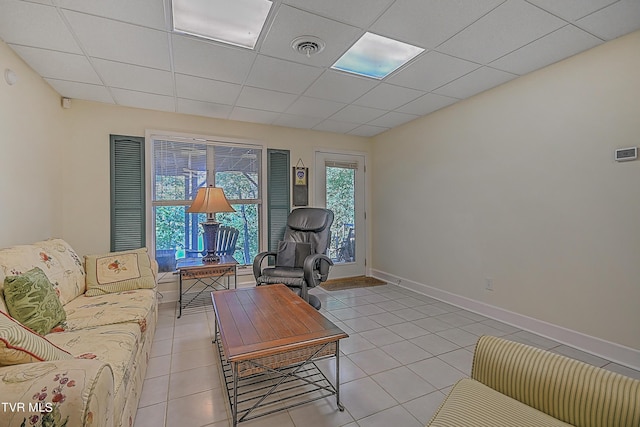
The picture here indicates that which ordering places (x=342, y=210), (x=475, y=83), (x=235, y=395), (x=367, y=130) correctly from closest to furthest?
(x=235, y=395) < (x=475, y=83) < (x=367, y=130) < (x=342, y=210)

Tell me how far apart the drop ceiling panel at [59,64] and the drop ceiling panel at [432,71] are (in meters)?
2.72

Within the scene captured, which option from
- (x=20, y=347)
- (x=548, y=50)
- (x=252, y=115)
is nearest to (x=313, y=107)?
(x=252, y=115)

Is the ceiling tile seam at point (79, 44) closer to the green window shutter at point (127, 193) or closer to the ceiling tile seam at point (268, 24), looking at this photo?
the green window shutter at point (127, 193)

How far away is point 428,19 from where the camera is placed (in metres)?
1.92

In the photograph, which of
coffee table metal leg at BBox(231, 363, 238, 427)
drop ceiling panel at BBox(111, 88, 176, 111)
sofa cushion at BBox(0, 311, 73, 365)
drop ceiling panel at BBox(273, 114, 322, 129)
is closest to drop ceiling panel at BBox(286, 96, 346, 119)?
drop ceiling panel at BBox(273, 114, 322, 129)

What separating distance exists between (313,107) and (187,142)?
1.70m

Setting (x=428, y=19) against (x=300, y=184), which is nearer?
(x=428, y=19)

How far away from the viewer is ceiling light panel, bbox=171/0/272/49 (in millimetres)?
1805

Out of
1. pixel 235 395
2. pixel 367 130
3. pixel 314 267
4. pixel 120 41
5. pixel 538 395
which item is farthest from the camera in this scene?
pixel 367 130

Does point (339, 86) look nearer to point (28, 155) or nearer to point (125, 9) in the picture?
point (125, 9)

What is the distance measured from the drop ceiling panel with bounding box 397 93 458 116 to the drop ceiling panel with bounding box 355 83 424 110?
→ 11cm

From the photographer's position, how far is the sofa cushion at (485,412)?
1024 millimetres

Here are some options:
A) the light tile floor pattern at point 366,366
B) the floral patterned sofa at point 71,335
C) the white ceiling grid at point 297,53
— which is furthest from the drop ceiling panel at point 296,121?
the light tile floor pattern at point 366,366

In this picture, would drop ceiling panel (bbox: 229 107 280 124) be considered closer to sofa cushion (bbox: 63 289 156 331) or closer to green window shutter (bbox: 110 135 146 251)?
green window shutter (bbox: 110 135 146 251)
